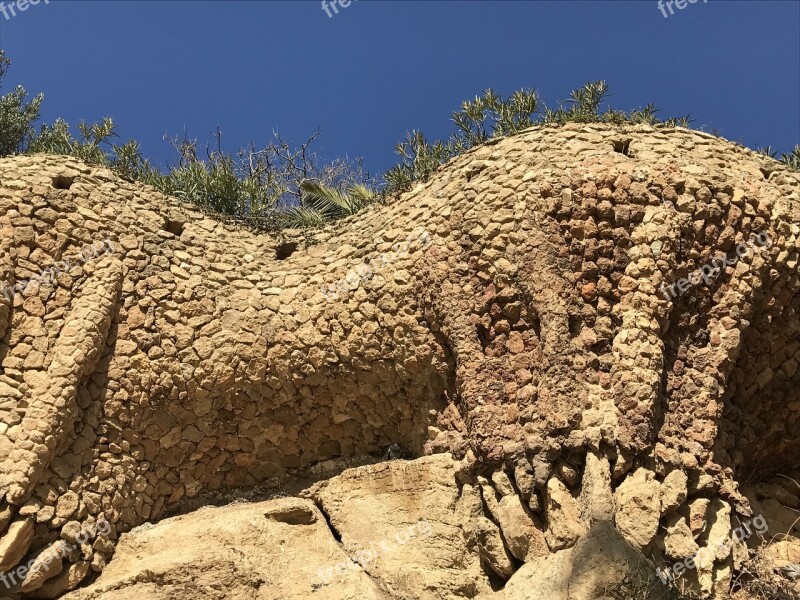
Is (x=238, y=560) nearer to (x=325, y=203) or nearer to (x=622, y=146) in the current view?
(x=325, y=203)

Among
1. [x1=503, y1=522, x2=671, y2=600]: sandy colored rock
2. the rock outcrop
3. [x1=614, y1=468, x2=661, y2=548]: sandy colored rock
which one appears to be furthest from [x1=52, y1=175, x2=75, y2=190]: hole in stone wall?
[x1=614, y1=468, x2=661, y2=548]: sandy colored rock

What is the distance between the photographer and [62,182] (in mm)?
8359

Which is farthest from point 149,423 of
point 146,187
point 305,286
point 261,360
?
point 146,187

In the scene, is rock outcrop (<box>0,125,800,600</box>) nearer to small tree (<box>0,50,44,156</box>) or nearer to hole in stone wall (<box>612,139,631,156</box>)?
hole in stone wall (<box>612,139,631,156</box>)

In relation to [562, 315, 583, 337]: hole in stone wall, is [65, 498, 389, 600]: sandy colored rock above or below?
below

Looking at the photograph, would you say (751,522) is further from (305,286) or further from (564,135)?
(305,286)

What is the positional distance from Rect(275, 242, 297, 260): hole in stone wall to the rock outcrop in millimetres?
347

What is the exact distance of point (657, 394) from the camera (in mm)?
6738

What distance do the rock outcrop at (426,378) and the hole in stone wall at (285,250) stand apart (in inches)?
13.7

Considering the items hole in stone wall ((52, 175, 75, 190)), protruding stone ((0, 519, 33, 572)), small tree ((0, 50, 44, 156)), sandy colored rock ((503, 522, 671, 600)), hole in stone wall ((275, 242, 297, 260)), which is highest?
small tree ((0, 50, 44, 156))

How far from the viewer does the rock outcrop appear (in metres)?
6.72

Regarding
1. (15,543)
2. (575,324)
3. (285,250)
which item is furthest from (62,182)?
(575,324)

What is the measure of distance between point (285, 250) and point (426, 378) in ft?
7.15

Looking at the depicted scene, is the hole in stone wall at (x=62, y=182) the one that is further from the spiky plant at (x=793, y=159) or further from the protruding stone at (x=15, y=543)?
the spiky plant at (x=793, y=159)
